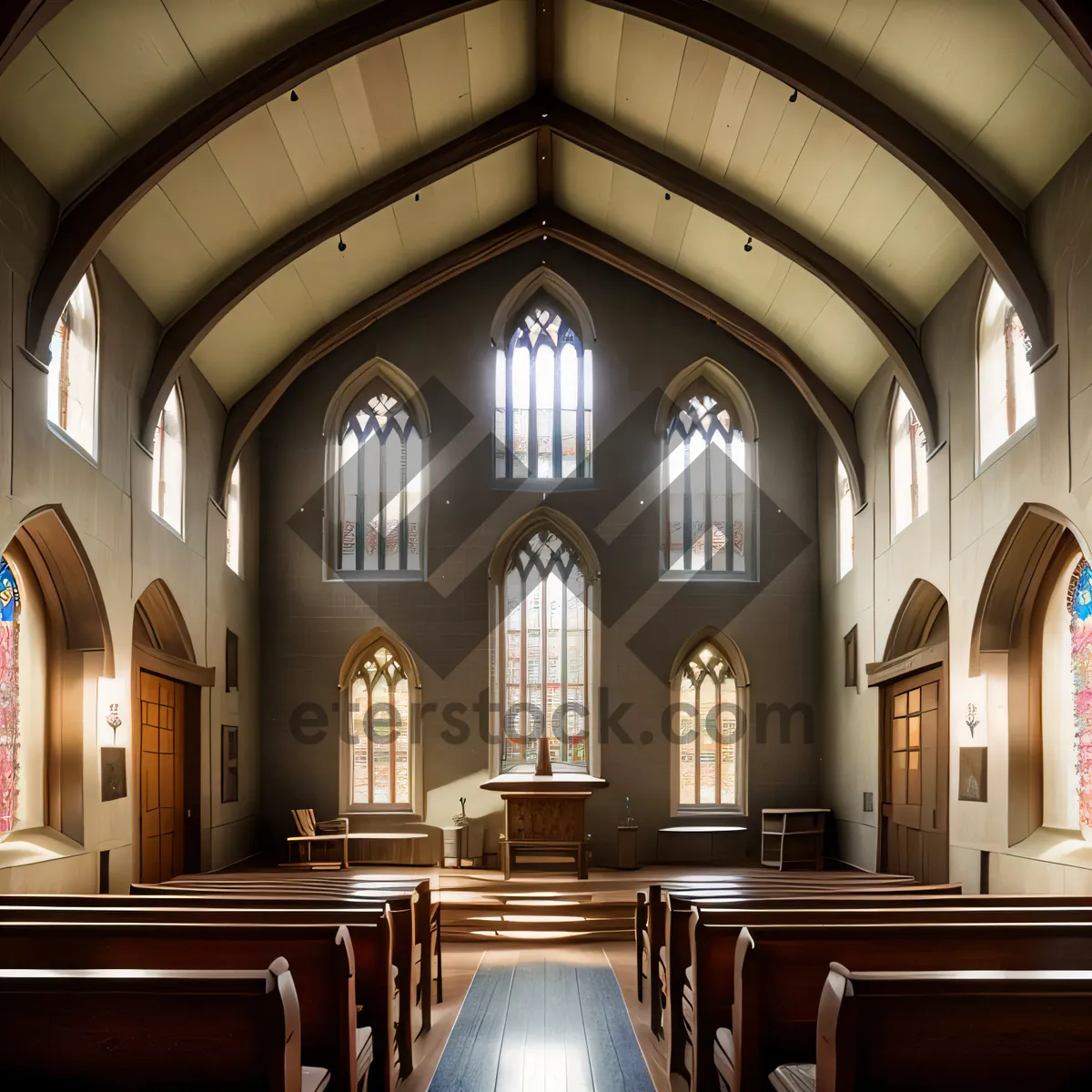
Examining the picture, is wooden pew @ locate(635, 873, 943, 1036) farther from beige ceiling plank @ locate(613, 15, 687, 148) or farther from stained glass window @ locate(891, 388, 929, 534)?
beige ceiling plank @ locate(613, 15, 687, 148)

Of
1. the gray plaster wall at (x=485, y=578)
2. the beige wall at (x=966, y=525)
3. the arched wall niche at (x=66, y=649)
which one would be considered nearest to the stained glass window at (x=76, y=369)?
the arched wall niche at (x=66, y=649)

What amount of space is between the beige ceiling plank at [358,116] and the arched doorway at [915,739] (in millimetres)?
5964

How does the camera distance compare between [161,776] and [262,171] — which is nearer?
[262,171]

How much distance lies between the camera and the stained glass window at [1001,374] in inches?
310

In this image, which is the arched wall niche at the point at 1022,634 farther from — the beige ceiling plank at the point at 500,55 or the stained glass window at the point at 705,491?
the beige ceiling plank at the point at 500,55

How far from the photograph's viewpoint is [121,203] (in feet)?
24.6

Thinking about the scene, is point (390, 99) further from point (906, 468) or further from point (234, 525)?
point (906, 468)

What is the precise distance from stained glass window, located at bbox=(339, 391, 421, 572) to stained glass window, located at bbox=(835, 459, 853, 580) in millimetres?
4627

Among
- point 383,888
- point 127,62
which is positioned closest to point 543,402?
point 127,62

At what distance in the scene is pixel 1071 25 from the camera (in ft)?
18.3

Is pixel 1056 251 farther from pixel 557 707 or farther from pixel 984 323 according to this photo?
pixel 557 707

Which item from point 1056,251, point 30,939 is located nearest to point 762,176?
point 1056,251

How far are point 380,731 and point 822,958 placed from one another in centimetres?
948

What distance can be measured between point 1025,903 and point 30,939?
4.13m
